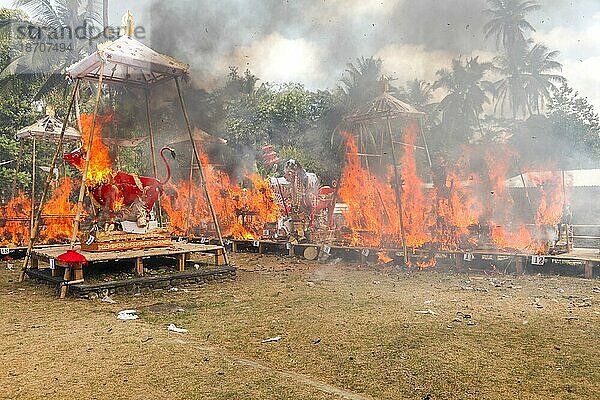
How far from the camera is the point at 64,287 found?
9.12m

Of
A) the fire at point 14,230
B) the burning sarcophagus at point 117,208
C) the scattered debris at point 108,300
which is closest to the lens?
the scattered debris at point 108,300

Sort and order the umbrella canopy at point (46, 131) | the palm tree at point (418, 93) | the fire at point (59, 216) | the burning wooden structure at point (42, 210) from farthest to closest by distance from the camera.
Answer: the palm tree at point (418, 93) < the fire at point (59, 216) < the burning wooden structure at point (42, 210) < the umbrella canopy at point (46, 131)

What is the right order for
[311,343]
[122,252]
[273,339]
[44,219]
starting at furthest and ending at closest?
[44,219] < [122,252] < [273,339] < [311,343]

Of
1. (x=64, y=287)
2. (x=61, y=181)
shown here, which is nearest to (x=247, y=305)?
(x=64, y=287)

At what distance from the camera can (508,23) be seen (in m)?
19.9

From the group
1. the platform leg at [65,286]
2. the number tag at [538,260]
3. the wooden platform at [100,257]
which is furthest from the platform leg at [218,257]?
the number tag at [538,260]

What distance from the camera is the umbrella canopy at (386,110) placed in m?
12.8

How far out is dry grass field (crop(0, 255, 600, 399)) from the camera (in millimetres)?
4852

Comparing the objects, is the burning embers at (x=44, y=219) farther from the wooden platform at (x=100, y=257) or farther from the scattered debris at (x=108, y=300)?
the scattered debris at (x=108, y=300)

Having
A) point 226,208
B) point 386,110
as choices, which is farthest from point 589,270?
point 226,208

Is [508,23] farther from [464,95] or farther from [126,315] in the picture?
[126,315]

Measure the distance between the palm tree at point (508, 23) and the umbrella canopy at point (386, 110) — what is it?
7.10 m

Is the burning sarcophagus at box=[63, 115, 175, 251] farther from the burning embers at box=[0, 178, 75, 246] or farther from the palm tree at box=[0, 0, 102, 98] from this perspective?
the palm tree at box=[0, 0, 102, 98]

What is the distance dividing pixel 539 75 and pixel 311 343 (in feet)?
77.8
